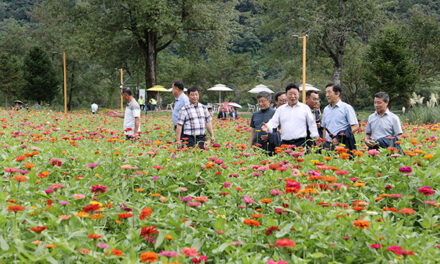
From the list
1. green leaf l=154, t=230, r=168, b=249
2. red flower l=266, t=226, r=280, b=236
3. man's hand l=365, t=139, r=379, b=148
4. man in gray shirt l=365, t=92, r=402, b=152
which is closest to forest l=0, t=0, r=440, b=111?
man in gray shirt l=365, t=92, r=402, b=152

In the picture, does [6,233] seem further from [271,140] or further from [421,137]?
[421,137]

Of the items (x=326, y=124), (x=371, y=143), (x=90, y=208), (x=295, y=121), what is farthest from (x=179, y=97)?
(x=90, y=208)

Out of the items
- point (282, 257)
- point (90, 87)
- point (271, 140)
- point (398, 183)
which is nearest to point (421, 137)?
point (271, 140)

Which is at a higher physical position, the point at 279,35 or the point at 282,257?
the point at 279,35

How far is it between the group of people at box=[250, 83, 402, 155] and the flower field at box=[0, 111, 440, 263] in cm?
125

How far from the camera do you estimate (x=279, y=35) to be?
3625 cm

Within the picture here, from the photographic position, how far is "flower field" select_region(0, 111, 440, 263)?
8.95 feet

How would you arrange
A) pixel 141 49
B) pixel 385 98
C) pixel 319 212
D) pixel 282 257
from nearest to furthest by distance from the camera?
pixel 282 257, pixel 319 212, pixel 385 98, pixel 141 49

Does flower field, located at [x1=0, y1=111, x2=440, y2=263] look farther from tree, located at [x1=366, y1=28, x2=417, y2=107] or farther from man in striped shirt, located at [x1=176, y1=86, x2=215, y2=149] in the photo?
tree, located at [x1=366, y1=28, x2=417, y2=107]

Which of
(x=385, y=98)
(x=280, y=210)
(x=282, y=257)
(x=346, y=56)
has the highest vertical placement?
(x=346, y=56)

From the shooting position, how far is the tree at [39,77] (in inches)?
1802

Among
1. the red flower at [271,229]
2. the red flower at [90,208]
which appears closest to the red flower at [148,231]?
the red flower at [90,208]

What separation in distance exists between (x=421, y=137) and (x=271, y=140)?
4.00 metres

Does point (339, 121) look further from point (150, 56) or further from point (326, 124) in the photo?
point (150, 56)
